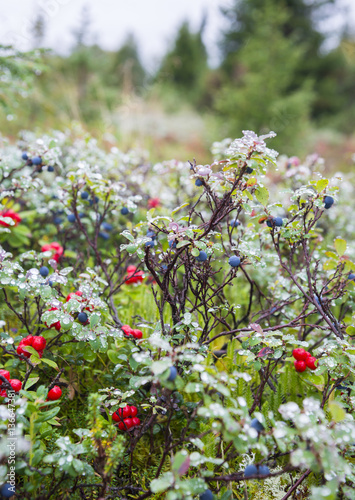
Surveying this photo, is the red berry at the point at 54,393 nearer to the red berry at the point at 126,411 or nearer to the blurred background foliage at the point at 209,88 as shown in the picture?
the red berry at the point at 126,411

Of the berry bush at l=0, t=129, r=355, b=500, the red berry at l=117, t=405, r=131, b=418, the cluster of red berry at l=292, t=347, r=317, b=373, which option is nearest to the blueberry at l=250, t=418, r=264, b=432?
the berry bush at l=0, t=129, r=355, b=500

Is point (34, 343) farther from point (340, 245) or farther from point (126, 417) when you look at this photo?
point (340, 245)

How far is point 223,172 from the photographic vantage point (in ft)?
3.90

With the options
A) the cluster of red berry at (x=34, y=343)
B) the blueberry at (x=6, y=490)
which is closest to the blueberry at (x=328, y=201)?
the cluster of red berry at (x=34, y=343)

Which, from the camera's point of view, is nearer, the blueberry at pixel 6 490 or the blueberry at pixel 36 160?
the blueberry at pixel 6 490

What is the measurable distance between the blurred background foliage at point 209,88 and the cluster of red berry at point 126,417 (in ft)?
6.96

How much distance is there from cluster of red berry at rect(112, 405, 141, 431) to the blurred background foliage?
2121mm

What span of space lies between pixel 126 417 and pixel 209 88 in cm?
1381

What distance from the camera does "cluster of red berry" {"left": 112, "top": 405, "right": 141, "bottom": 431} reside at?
1.09 m

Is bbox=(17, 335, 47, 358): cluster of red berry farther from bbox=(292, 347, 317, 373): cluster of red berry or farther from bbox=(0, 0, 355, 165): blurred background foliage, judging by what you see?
bbox=(0, 0, 355, 165): blurred background foliage

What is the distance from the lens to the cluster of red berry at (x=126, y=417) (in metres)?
1.09

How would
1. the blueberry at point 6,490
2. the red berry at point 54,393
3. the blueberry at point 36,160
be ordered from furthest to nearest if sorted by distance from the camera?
the blueberry at point 36,160
the red berry at point 54,393
the blueberry at point 6,490

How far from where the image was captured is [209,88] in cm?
1295

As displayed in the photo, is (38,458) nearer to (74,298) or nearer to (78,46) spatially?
(74,298)
